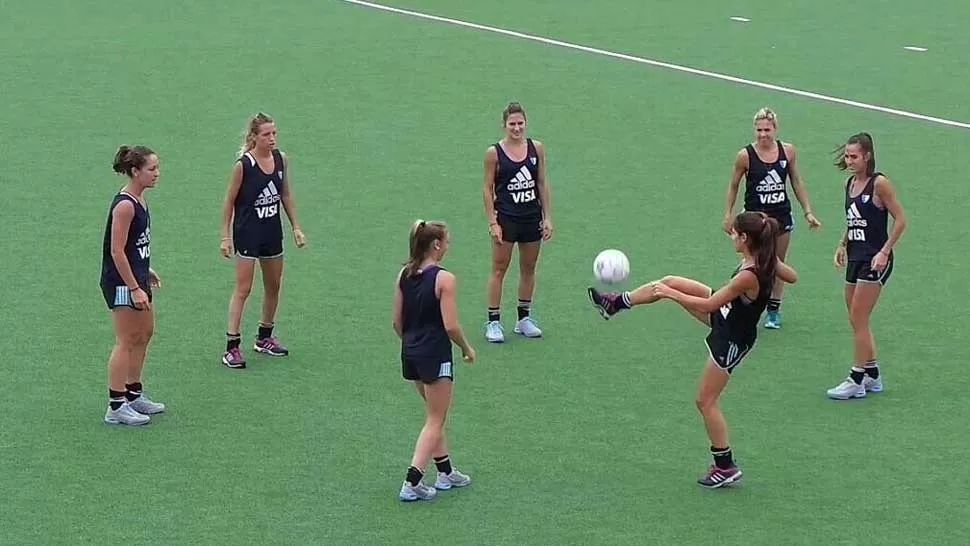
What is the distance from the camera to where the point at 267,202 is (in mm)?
11945

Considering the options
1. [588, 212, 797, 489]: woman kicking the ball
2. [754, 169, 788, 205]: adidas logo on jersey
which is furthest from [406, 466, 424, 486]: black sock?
[754, 169, 788, 205]: adidas logo on jersey

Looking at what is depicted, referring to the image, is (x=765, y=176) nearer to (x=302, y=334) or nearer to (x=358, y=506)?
(x=302, y=334)

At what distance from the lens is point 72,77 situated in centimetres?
2177

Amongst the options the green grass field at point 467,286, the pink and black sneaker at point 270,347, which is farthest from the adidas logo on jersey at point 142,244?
the pink and black sneaker at point 270,347

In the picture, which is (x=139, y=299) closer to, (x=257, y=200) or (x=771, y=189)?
(x=257, y=200)

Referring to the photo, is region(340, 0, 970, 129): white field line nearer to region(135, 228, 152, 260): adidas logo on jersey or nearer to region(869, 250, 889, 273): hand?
region(869, 250, 889, 273): hand

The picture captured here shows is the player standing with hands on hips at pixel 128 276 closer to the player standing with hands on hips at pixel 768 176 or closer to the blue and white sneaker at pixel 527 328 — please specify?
the blue and white sneaker at pixel 527 328

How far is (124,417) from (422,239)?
295 cm

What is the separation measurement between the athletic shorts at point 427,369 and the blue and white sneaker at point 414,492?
671mm

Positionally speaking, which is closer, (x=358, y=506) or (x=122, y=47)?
(x=358, y=506)

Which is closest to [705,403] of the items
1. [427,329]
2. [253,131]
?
[427,329]

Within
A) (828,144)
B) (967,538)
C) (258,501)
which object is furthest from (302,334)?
(828,144)

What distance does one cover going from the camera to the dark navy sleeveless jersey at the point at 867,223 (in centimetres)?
1116

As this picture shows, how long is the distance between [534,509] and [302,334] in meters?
3.95
